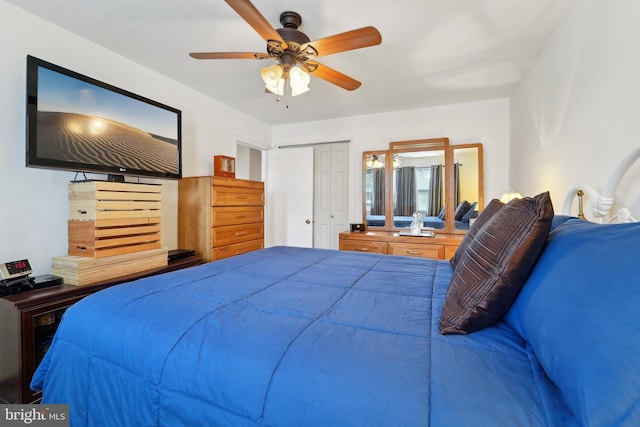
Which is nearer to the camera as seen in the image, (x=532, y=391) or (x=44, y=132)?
(x=532, y=391)

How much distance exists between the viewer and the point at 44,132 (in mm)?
1729

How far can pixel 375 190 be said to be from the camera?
3797 millimetres

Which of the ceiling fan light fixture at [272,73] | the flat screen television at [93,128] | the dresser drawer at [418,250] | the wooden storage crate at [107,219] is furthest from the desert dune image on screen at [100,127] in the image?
the dresser drawer at [418,250]

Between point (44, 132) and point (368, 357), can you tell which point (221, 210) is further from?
point (368, 357)

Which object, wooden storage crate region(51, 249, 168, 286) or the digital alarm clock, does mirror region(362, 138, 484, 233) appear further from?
the digital alarm clock

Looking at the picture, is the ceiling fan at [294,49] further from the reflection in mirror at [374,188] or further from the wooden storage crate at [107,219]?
the reflection in mirror at [374,188]

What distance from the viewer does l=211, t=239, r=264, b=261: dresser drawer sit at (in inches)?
110

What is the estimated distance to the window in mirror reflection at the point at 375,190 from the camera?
148 inches

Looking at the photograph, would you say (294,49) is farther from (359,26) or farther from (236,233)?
(236,233)

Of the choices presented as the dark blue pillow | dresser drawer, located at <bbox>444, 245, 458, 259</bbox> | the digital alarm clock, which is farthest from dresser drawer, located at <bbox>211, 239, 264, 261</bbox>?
the dark blue pillow

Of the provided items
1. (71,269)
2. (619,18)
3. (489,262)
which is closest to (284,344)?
(489,262)

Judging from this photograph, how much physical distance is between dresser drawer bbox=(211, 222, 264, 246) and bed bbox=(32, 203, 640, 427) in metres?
1.60

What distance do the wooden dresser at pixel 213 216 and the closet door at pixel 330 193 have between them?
1391 millimetres

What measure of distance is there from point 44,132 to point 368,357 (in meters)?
2.35
